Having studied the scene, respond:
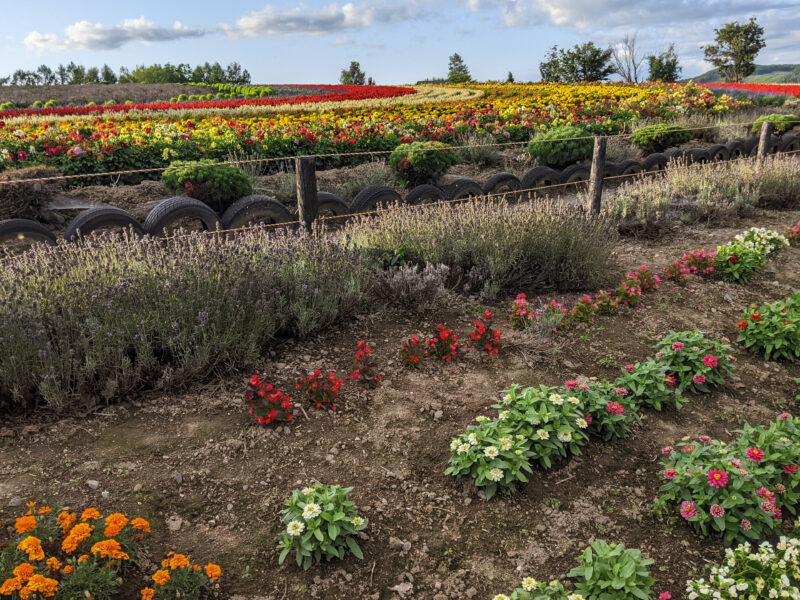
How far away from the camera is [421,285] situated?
16.3 ft

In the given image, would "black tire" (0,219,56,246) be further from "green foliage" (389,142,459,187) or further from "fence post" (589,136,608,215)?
"fence post" (589,136,608,215)

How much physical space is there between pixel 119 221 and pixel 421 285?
356 cm

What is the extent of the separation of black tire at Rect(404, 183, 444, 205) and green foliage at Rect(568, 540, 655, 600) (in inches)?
248

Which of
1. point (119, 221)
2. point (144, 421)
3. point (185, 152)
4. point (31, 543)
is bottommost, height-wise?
point (144, 421)

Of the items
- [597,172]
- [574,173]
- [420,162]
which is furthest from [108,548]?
[574,173]

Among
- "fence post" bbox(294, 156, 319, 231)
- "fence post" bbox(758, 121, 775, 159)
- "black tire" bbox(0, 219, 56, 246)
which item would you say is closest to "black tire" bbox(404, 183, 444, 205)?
"fence post" bbox(294, 156, 319, 231)

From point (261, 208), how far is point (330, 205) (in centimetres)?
99

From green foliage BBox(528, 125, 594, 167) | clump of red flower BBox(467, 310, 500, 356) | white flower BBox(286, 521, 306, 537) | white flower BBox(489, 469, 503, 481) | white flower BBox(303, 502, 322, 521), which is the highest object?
green foliage BBox(528, 125, 594, 167)

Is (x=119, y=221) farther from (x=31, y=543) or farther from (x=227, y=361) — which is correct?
(x=31, y=543)

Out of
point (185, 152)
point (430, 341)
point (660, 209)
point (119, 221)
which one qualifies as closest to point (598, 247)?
point (430, 341)

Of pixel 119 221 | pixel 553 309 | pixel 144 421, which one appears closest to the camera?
pixel 144 421

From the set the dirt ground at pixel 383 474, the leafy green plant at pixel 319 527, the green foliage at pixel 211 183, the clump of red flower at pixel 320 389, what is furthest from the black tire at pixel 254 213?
the leafy green plant at pixel 319 527

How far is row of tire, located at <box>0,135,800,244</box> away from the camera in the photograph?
625cm

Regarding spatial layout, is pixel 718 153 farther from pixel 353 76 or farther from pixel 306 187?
pixel 353 76
